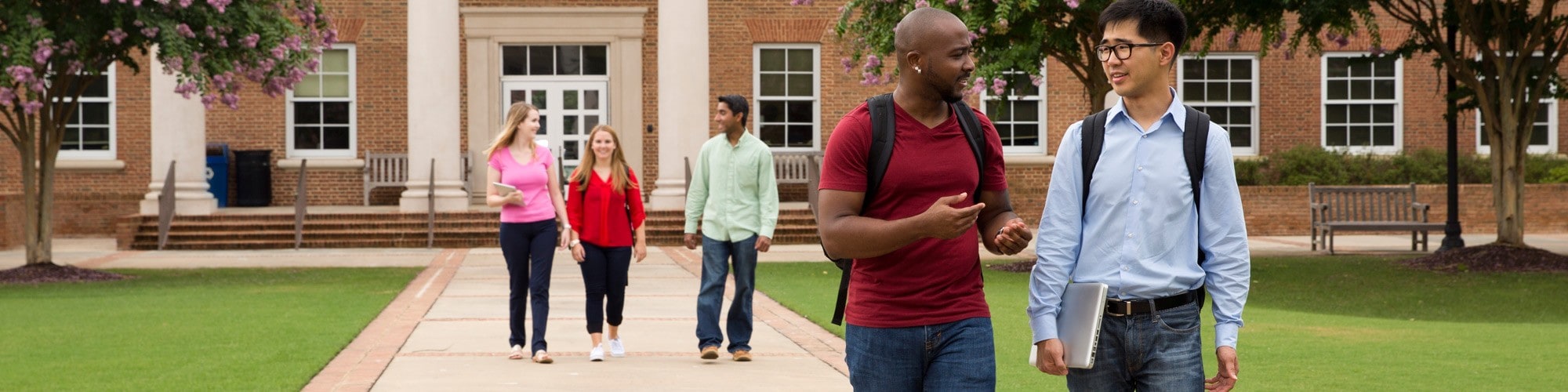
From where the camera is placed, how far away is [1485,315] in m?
12.1

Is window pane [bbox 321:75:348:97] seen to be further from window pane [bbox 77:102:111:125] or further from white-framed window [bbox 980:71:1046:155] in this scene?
white-framed window [bbox 980:71:1046:155]

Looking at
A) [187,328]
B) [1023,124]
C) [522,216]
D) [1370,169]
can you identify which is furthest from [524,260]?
[1370,169]

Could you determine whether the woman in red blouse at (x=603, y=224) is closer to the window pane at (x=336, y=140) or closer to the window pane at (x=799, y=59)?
the window pane at (x=799, y=59)

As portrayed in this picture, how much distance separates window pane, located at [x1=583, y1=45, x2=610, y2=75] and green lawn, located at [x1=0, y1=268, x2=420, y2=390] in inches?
454

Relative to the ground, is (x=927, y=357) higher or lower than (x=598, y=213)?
lower

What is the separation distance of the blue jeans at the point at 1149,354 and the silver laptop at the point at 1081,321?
0.05 meters

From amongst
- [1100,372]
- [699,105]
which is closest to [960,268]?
[1100,372]

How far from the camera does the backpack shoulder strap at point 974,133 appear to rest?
→ 12.9ft

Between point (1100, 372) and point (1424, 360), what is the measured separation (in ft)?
18.9

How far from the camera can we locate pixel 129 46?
17000mm

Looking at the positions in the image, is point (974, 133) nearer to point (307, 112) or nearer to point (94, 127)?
point (307, 112)

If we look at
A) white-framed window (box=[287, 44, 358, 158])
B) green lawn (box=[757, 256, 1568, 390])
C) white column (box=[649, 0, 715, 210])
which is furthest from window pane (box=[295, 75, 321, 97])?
green lawn (box=[757, 256, 1568, 390])

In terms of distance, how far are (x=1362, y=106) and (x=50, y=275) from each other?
22.1m

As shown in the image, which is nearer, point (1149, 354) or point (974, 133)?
point (1149, 354)
